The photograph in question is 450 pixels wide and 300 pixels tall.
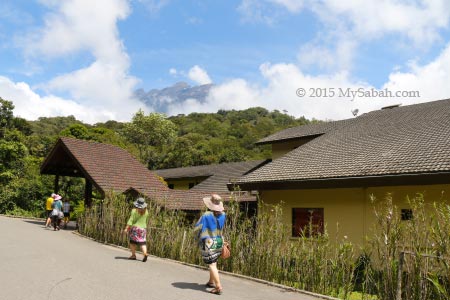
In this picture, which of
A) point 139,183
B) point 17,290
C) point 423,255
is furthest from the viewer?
point 139,183

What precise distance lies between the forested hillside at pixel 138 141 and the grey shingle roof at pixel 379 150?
20211 millimetres

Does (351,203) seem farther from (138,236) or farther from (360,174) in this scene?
(138,236)

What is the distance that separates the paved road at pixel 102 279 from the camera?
7348 millimetres

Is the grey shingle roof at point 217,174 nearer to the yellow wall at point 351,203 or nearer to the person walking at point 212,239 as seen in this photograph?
the yellow wall at point 351,203

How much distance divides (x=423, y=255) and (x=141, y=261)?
6.84 m

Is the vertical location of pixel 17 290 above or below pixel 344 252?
below

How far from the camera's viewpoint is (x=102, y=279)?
28.1 feet

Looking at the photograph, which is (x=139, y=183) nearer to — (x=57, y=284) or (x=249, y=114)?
(x=57, y=284)

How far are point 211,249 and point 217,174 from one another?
2840 cm

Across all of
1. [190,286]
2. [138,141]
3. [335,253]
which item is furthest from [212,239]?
[138,141]

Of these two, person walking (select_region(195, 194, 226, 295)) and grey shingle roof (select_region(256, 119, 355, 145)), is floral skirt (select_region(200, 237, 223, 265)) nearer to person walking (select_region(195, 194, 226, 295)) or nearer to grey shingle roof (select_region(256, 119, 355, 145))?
person walking (select_region(195, 194, 226, 295))

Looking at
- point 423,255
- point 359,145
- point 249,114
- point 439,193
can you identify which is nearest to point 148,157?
point 249,114

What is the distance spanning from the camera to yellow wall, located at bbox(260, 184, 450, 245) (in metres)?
12.2

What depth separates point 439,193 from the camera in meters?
11.6
